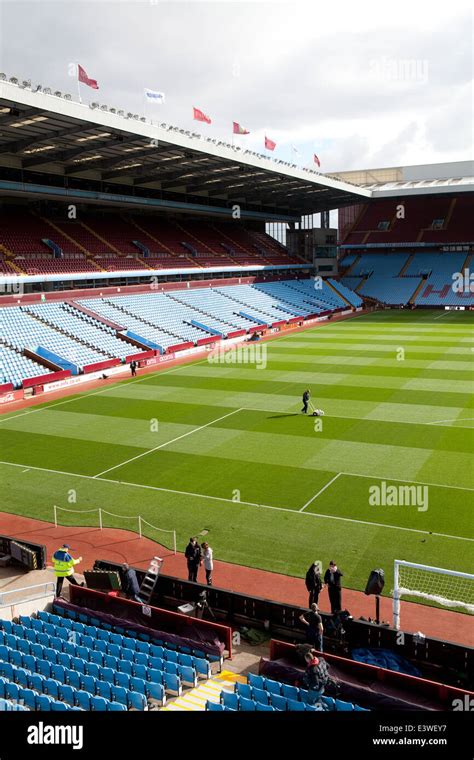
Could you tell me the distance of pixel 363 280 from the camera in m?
91.3

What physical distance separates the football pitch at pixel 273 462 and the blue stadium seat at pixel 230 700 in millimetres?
6286

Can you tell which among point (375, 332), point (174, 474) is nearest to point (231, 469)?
point (174, 474)

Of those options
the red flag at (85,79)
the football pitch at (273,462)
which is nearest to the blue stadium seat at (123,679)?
the football pitch at (273,462)

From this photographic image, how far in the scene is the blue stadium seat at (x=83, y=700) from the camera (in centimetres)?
→ 949

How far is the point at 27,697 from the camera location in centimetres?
955

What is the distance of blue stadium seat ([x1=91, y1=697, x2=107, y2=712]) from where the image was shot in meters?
9.34

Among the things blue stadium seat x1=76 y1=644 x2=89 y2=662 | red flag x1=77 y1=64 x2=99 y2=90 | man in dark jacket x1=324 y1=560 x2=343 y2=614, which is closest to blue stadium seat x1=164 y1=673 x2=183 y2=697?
blue stadium seat x1=76 y1=644 x2=89 y2=662

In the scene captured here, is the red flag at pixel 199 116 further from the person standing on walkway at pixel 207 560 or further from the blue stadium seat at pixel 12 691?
the blue stadium seat at pixel 12 691

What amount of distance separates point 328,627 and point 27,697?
5.86m

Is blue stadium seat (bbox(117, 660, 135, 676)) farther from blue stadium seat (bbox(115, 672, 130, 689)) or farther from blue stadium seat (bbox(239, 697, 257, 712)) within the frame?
blue stadium seat (bbox(239, 697, 257, 712))

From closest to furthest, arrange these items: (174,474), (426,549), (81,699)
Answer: (81,699) < (426,549) < (174,474)

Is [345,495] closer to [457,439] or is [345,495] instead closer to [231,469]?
[231,469]

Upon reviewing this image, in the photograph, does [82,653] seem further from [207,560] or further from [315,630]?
[315,630]
